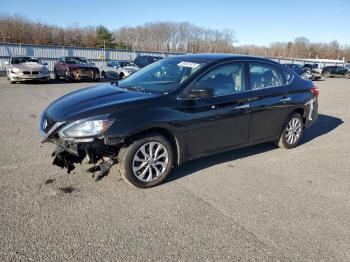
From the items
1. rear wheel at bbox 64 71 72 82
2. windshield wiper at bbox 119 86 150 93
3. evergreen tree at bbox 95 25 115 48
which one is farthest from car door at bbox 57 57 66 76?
evergreen tree at bbox 95 25 115 48

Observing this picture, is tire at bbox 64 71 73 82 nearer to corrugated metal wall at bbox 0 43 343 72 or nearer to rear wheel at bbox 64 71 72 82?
rear wheel at bbox 64 71 72 82

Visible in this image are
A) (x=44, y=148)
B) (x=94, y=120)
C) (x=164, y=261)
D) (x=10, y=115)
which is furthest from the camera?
(x=10, y=115)

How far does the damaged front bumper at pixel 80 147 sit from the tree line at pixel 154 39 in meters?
53.9

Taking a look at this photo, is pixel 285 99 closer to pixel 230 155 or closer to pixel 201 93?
pixel 230 155

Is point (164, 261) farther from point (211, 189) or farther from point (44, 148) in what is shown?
point (44, 148)

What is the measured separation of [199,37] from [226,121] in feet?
317

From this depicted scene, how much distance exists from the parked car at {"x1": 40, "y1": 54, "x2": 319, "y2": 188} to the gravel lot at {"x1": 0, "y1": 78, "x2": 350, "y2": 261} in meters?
0.33

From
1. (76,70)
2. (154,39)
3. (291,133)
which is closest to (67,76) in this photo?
(76,70)

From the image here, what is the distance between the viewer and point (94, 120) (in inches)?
151

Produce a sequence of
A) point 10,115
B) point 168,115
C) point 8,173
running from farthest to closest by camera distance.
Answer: point 10,115
point 8,173
point 168,115

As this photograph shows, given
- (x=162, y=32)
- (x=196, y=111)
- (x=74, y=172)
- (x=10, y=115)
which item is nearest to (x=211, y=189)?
(x=196, y=111)

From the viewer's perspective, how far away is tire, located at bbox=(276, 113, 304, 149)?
5.97 m

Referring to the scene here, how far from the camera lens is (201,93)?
167 inches

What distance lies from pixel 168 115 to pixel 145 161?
656mm
